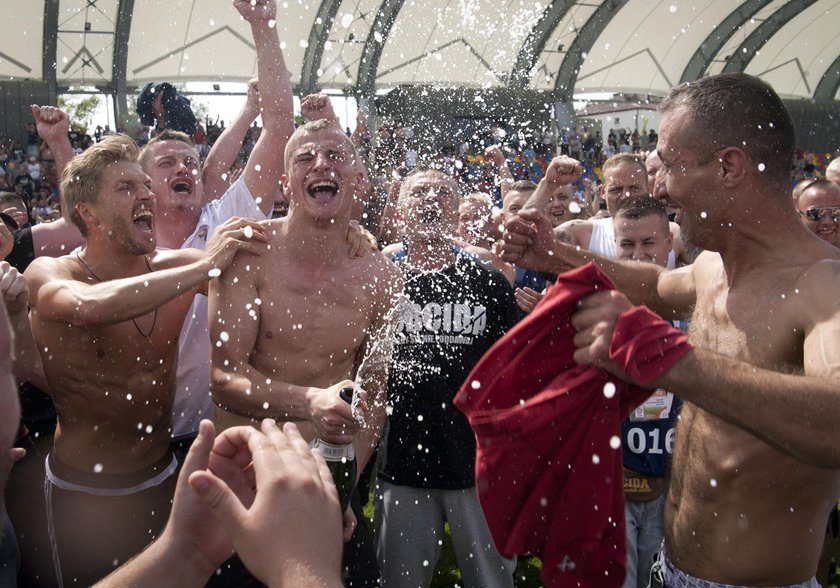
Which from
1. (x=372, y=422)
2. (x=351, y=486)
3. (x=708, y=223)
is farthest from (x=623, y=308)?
(x=372, y=422)

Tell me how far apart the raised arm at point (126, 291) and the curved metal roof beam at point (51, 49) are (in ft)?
53.5

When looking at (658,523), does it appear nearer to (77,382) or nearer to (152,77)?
(77,382)

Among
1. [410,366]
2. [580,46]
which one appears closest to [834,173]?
[410,366]

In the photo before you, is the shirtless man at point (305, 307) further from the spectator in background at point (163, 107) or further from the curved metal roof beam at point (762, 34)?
the curved metal roof beam at point (762, 34)

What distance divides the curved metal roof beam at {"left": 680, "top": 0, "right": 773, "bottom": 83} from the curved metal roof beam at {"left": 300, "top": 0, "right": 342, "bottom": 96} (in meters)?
12.7

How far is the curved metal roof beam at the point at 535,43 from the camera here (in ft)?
71.5

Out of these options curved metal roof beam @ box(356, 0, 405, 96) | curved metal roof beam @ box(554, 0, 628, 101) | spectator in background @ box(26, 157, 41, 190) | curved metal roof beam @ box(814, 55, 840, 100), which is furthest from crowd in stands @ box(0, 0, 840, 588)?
curved metal roof beam @ box(814, 55, 840, 100)

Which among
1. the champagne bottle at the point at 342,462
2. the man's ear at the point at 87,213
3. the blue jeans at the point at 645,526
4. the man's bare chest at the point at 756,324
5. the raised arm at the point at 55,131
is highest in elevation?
the raised arm at the point at 55,131

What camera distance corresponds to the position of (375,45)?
65.3ft

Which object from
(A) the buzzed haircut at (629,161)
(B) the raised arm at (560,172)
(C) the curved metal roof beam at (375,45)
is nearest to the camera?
(B) the raised arm at (560,172)

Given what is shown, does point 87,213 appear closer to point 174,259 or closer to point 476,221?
point 174,259

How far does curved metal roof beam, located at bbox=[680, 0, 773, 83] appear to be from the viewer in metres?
25.5

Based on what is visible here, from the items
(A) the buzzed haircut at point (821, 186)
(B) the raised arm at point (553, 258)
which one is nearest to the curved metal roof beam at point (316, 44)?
(A) the buzzed haircut at point (821, 186)

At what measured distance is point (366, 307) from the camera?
3602mm
